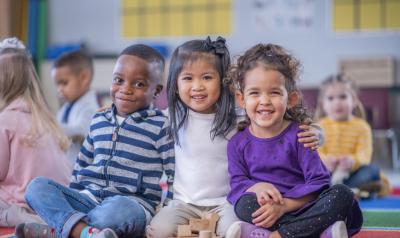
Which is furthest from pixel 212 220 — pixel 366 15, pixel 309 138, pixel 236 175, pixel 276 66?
pixel 366 15

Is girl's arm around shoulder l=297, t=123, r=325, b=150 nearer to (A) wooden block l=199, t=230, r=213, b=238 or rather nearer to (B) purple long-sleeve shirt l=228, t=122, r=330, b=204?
(B) purple long-sleeve shirt l=228, t=122, r=330, b=204

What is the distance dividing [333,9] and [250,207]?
186 inches

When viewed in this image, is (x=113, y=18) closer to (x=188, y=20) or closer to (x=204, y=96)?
(x=188, y=20)

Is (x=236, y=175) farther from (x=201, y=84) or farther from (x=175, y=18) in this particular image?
(x=175, y=18)

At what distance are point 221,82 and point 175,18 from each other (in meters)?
4.74

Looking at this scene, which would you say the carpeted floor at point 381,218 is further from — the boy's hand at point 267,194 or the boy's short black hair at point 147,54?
the boy's short black hair at point 147,54

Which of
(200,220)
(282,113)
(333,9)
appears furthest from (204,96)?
(333,9)

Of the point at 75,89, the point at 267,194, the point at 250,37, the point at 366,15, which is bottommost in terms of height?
the point at 267,194

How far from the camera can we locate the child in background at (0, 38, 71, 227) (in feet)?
7.00

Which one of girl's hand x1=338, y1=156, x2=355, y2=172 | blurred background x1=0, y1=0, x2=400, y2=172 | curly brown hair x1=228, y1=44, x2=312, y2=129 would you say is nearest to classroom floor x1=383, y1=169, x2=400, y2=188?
blurred background x1=0, y1=0, x2=400, y2=172

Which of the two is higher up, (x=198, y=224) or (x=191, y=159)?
(x=191, y=159)

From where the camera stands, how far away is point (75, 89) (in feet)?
10.3

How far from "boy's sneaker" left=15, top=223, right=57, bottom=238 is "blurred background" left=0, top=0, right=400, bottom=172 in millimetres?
3881

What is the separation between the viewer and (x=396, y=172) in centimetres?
531
